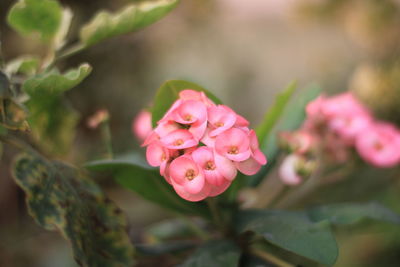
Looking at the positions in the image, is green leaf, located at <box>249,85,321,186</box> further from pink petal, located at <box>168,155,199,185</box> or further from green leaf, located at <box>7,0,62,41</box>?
green leaf, located at <box>7,0,62,41</box>

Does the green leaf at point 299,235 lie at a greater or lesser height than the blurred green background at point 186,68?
lesser

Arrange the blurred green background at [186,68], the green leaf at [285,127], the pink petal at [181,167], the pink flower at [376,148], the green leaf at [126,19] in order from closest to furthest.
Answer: the pink petal at [181,167] → the green leaf at [126,19] → the green leaf at [285,127] → the pink flower at [376,148] → the blurred green background at [186,68]

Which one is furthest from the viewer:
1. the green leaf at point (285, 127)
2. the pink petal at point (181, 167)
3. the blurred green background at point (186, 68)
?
the blurred green background at point (186, 68)

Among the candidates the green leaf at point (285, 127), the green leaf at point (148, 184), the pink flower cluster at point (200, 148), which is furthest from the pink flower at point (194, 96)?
the green leaf at point (285, 127)

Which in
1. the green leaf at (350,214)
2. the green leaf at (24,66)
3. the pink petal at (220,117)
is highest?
the green leaf at (24,66)

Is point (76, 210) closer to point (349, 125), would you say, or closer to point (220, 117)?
point (220, 117)

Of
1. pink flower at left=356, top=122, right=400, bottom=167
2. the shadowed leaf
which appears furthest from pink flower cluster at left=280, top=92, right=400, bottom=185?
the shadowed leaf

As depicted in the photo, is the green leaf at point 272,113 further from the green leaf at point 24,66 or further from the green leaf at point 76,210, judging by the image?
the green leaf at point 24,66

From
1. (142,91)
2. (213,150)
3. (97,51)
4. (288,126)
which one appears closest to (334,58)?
(142,91)
